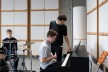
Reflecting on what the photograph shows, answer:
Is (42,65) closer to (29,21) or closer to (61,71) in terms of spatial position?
(61,71)

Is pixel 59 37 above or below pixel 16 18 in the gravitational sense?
below

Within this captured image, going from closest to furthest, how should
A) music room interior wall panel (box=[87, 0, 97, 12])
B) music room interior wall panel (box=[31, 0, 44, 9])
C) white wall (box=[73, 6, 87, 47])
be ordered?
music room interior wall panel (box=[87, 0, 97, 12]) → white wall (box=[73, 6, 87, 47]) → music room interior wall panel (box=[31, 0, 44, 9])

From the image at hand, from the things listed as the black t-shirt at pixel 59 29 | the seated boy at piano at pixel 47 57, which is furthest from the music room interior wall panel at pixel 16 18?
the seated boy at piano at pixel 47 57

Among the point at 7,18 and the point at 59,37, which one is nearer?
the point at 59,37

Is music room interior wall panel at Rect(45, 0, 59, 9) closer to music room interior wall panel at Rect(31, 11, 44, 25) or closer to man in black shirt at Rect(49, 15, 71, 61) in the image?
music room interior wall panel at Rect(31, 11, 44, 25)

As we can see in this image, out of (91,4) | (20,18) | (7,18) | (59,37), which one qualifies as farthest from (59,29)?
(7,18)

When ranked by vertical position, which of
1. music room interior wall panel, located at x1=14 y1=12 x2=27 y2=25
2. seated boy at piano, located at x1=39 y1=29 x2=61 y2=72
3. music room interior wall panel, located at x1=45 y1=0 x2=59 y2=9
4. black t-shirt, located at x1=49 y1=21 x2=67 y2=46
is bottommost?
seated boy at piano, located at x1=39 y1=29 x2=61 y2=72

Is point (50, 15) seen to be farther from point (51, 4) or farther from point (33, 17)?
point (33, 17)

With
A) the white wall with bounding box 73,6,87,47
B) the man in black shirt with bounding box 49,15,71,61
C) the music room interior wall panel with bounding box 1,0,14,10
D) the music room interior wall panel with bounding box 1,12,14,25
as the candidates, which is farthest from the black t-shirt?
the music room interior wall panel with bounding box 1,0,14,10

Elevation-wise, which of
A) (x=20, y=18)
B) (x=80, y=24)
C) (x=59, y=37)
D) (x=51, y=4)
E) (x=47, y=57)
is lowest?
(x=47, y=57)

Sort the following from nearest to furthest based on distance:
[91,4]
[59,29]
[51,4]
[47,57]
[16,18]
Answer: [47,57] → [59,29] → [91,4] → [51,4] → [16,18]

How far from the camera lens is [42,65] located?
369 centimetres

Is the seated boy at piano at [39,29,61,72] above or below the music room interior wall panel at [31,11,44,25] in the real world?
below

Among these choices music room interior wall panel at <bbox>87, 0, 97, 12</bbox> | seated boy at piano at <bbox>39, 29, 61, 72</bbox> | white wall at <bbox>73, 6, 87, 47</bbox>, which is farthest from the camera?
white wall at <bbox>73, 6, 87, 47</bbox>
